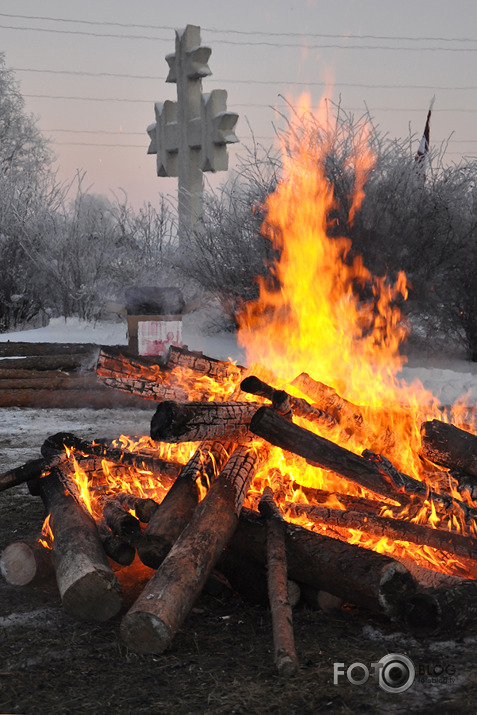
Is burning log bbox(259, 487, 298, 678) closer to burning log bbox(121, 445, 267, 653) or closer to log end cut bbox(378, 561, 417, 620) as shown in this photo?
burning log bbox(121, 445, 267, 653)

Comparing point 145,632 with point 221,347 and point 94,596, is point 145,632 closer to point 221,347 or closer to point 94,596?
point 94,596

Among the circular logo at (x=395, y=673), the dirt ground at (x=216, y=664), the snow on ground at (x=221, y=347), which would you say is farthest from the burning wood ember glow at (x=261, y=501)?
the snow on ground at (x=221, y=347)

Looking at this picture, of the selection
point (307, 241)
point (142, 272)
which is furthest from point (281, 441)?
point (142, 272)

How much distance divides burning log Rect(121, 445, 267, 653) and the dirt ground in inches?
5.5

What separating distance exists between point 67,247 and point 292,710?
581 inches

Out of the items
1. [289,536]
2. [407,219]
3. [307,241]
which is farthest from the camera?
[407,219]

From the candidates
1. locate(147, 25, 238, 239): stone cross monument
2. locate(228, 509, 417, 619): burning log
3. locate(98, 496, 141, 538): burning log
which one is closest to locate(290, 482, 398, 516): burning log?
locate(228, 509, 417, 619): burning log

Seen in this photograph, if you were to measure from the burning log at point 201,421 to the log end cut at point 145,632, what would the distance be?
118cm

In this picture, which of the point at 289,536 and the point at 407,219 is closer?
the point at 289,536

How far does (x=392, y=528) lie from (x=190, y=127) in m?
13.9

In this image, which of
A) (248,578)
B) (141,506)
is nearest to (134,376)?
(141,506)

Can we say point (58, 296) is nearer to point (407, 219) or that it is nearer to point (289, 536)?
point (407, 219)

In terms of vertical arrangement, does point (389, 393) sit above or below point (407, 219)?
below

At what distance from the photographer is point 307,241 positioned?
318 inches
